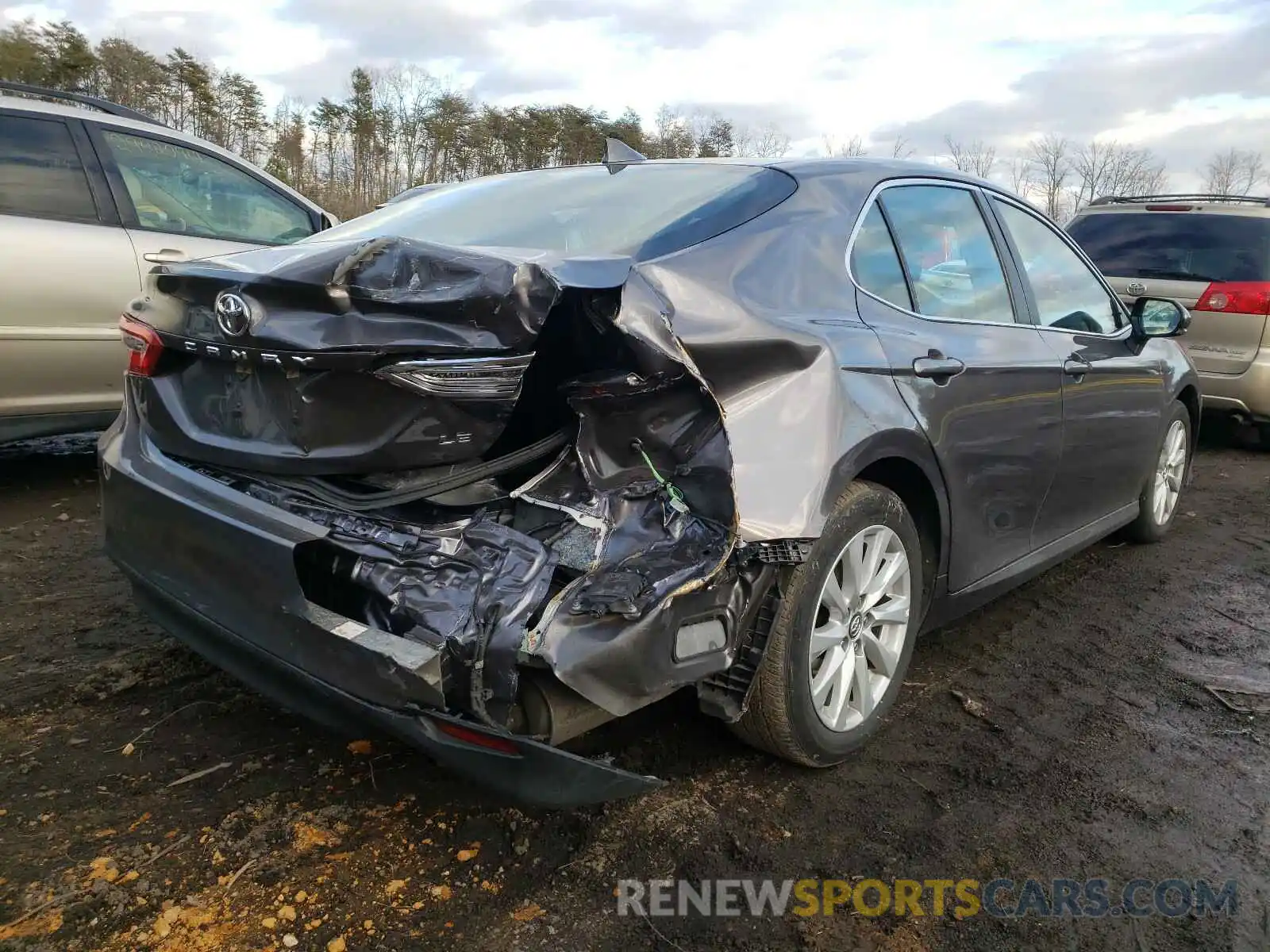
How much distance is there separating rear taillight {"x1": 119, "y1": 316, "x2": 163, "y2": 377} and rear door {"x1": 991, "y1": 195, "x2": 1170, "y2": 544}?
9.53 ft

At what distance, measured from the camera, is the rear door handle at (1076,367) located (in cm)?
348

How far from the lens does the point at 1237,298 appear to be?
674 centimetres

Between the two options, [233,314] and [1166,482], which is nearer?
[233,314]

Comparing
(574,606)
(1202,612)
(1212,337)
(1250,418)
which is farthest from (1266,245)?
(574,606)

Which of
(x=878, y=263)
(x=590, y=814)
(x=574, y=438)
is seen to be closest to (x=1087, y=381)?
(x=878, y=263)

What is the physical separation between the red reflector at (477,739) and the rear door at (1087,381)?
2.38 m

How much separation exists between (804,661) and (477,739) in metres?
0.91

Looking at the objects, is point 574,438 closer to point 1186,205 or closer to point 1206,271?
point 1206,271

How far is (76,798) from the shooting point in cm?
234

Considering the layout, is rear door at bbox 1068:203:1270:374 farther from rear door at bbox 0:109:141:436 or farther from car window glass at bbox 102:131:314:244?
rear door at bbox 0:109:141:436

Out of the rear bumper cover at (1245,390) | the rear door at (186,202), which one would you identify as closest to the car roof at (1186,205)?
the rear bumper cover at (1245,390)

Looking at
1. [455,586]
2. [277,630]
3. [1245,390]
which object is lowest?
[277,630]

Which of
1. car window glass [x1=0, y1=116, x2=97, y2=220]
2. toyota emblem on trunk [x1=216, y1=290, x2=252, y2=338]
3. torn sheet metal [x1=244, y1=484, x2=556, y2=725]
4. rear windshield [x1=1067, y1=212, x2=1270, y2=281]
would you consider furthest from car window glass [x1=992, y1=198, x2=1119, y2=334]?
car window glass [x1=0, y1=116, x2=97, y2=220]

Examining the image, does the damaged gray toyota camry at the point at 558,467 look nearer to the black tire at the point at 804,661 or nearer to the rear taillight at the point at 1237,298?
the black tire at the point at 804,661
